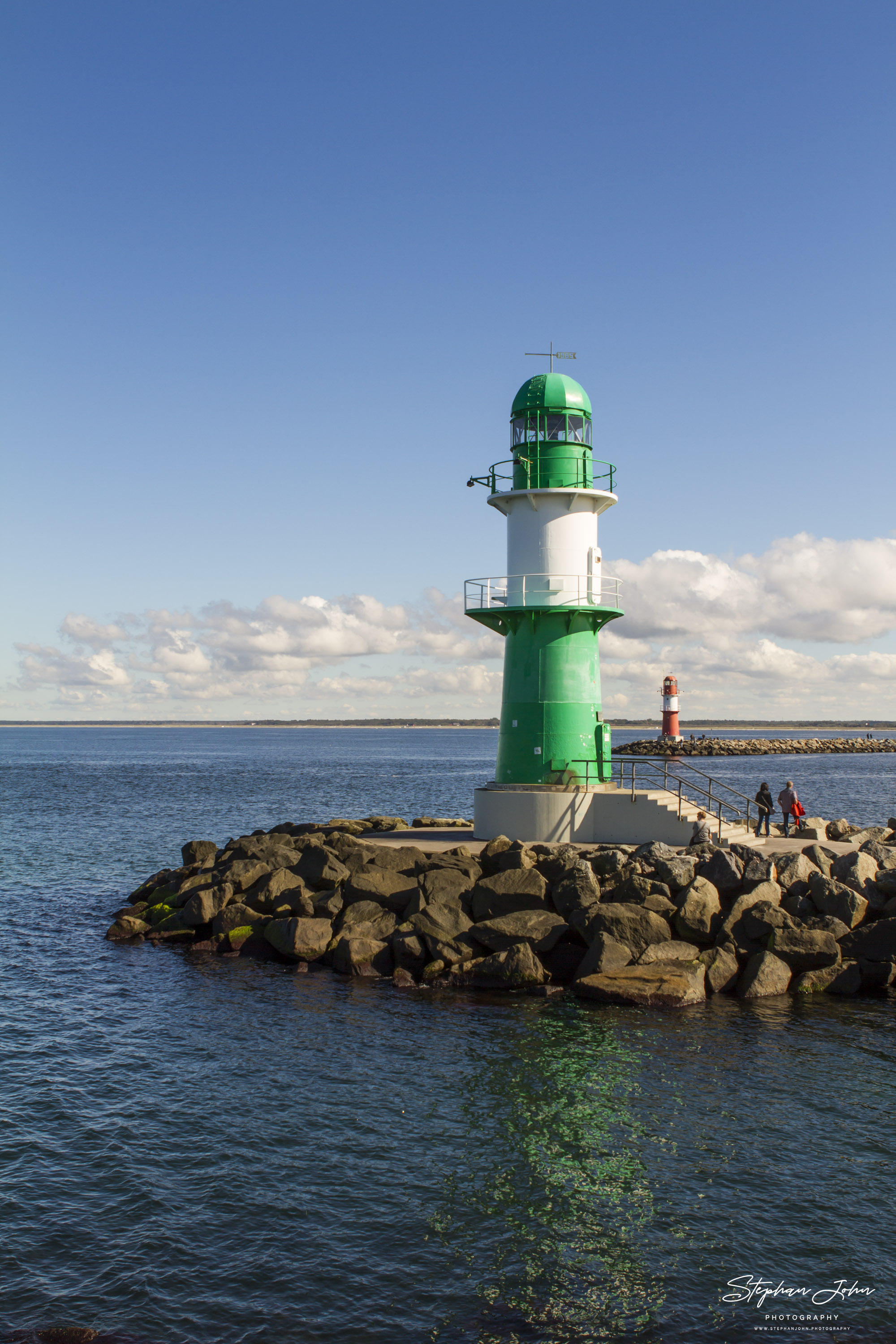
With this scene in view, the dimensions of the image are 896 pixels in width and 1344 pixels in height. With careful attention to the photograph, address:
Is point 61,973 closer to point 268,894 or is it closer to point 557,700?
point 268,894

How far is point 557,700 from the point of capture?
2080 centimetres

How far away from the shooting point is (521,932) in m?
16.0

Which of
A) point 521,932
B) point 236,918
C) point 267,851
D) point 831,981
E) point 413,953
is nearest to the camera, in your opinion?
point 831,981

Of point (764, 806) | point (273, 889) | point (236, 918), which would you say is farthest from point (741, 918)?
point (236, 918)

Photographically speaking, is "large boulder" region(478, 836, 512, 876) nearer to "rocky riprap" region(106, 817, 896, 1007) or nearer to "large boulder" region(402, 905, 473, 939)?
"rocky riprap" region(106, 817, 896, 1007)

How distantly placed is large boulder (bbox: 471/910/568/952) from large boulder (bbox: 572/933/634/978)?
76cm

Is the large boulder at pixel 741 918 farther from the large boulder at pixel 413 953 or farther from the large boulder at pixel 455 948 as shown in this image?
the large boulder at pixel 413 953

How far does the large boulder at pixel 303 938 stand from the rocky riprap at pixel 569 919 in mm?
26

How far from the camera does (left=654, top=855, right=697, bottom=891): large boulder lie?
16.8 m

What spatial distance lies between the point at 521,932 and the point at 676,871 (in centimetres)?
293

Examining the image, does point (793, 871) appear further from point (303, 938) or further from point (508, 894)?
point (303, 938)

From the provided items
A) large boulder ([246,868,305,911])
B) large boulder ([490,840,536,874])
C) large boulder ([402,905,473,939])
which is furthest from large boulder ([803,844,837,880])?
large boulder ([246,868,305,911])

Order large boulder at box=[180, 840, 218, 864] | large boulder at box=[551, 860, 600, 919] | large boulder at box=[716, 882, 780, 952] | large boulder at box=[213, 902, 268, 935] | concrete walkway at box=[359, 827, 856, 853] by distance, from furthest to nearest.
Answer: large boulder at box=[180, 840, 218, 864] → concrete walkway at box=[359, 827, 856, 853] → large boulder at box=[213, 902, 268, 935] → large boulder at box=[551, 860, 600, 919] → large boulder at box=[716, 882, 780, 952]

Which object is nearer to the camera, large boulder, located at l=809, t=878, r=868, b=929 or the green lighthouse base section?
large boulder, located at l=809, t=878, r=868, b=929
